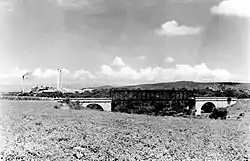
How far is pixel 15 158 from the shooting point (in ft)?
14.1

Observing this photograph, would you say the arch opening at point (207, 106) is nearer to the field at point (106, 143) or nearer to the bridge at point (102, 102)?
the bridge at point (102, 102)

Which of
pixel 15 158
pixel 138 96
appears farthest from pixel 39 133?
pixel 138 96

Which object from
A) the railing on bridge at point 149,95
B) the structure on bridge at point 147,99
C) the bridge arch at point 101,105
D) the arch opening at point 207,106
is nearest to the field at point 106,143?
the structure on bridge at point 147,99

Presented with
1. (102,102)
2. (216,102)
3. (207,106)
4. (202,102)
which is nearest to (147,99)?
(102,102)

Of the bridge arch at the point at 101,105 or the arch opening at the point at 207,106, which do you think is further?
the arch opening at the point at 207,106

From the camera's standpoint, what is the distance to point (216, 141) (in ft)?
19.5

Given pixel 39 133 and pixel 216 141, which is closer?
pixel 39 133

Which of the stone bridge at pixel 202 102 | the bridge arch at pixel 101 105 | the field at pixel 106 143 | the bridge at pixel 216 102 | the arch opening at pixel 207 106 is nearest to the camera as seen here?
the field at pixel 106 143

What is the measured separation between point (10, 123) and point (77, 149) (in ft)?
5.51

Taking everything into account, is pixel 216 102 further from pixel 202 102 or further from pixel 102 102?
pixel 102 102

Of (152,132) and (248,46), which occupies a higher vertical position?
(248,46)

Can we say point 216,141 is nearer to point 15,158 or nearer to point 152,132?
point 152,132

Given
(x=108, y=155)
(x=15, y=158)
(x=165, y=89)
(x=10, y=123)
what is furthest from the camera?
(x=165, y=89)

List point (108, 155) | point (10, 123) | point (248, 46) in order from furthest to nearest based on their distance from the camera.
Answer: point (10, 123)
point (248, 46)
point (108, 155)
